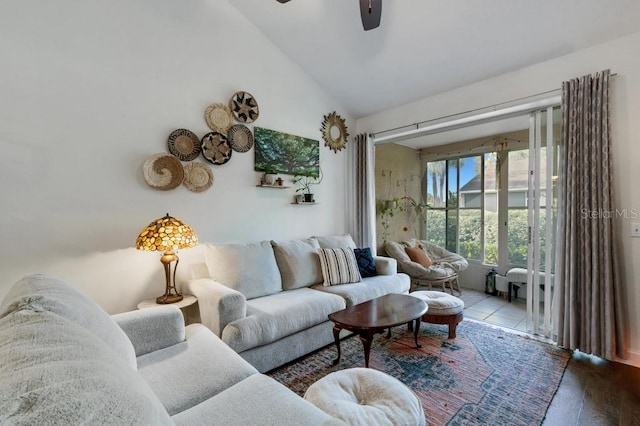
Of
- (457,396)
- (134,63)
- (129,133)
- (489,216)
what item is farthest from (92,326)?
(489,216)

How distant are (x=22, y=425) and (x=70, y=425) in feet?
0.21

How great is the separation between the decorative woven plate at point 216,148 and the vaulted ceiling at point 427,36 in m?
1.36

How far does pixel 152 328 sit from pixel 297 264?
1489 mm

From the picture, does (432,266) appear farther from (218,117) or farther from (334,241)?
(218,117)

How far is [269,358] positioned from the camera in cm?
216

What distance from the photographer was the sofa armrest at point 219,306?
204 cm

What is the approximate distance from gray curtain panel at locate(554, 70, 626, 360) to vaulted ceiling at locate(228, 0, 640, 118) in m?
0.42

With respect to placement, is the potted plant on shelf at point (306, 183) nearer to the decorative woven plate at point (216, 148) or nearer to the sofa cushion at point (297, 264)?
the sofa cushion at point (297, 264)

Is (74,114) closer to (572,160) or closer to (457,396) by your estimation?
(457,396)

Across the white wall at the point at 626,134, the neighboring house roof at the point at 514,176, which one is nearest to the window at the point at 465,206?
the neighboring house roof at the point at 514,176

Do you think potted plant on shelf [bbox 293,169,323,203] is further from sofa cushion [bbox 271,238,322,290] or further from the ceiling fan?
the ceiling fan

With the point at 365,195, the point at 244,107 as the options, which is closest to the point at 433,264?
the point at 365,195

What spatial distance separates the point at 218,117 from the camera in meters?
2.91

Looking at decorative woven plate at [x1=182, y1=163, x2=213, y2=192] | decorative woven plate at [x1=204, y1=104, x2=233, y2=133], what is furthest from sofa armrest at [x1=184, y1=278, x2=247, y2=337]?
decorative woven plate at [x1=204, y1=104, x2=233, y2=133]
